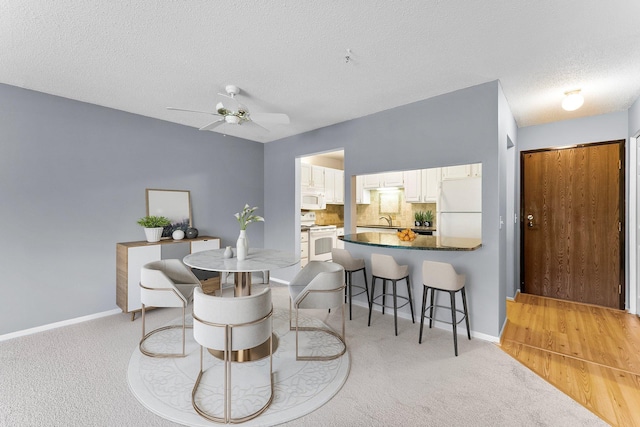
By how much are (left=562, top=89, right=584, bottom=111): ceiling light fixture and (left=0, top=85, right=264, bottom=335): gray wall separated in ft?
15.2

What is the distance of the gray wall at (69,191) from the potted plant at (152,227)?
255 mm

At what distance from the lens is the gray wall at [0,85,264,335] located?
279cm

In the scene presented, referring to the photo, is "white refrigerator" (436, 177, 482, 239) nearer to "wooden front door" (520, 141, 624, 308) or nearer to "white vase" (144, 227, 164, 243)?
"wooden front door" (520, 141, 624, 308)

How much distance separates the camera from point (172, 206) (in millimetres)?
3955

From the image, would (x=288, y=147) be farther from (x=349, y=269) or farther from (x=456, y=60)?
(x=456, y=60)

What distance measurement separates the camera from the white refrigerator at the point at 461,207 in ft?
12.7

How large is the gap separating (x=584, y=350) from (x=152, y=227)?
4.68 meters

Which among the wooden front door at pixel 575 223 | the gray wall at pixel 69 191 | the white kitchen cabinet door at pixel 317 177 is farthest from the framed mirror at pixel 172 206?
the wooden front door at pixel 575 223

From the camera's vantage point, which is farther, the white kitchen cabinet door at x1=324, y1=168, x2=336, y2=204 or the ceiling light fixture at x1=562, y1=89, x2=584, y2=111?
the white kitchen cabinet door at x1=324, y1=168, x2=336, y2=204

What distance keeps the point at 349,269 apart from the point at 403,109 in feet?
6.48

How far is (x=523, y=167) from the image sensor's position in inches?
162

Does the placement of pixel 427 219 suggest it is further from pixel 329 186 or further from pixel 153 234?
pixel 153 234

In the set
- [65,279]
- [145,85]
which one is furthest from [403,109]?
[65,279]

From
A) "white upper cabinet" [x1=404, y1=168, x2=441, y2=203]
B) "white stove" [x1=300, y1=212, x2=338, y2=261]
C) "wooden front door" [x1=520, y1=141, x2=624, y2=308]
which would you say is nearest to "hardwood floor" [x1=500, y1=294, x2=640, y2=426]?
"wooden front door" [x1=520, y1=141, x2=624, y2=308]
